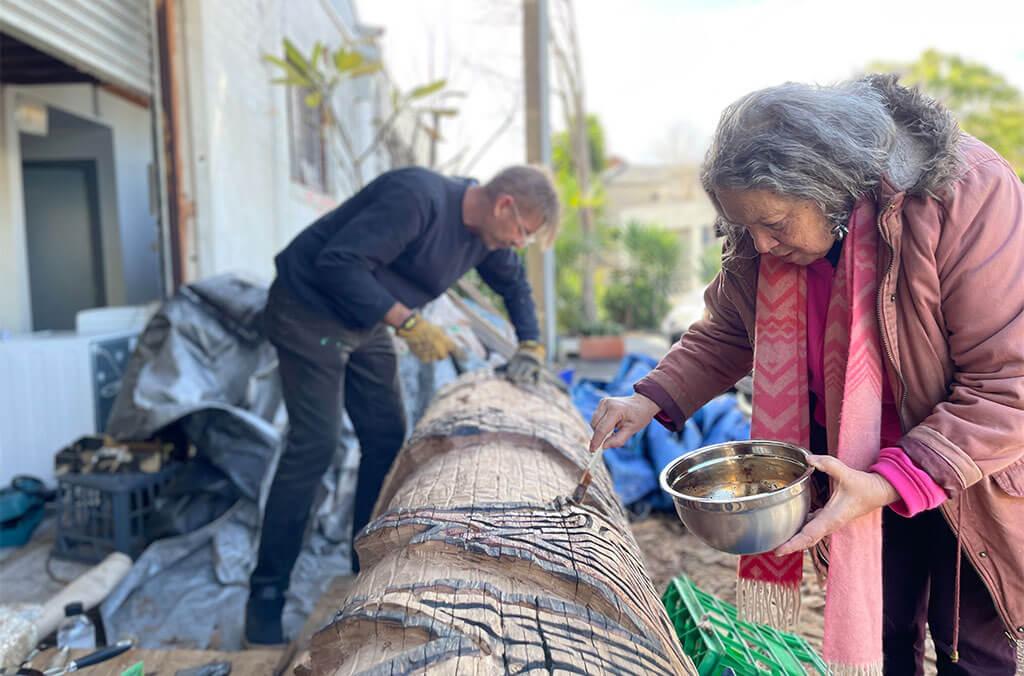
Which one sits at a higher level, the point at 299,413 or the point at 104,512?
the point at 299,413

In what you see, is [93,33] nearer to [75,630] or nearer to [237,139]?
[237,139]

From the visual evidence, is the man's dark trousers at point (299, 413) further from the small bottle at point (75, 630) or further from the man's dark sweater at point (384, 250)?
the small bottle at point (75, 630)

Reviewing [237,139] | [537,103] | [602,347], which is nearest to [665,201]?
[602,347]

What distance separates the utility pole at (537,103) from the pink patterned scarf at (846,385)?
14.9 feet

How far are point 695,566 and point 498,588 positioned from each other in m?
2.16

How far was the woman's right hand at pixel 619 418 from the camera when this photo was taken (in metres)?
1.81

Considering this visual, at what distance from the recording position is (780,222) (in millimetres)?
1442

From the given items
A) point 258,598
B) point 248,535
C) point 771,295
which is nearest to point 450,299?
point 248,535

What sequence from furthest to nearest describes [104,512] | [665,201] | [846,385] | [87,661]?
[665,201]
[104,512]
[87,661]
[846,385]

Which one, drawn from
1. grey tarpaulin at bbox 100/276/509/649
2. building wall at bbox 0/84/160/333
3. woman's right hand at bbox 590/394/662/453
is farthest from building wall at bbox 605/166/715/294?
woman's right hand at bbox 590/394/662/453

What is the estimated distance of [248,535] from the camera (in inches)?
138

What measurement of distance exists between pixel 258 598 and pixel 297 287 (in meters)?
1.11

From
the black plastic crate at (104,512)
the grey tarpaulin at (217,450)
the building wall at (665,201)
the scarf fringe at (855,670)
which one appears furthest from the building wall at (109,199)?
the building wall at (665,201)

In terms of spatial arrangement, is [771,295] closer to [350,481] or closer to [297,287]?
[297,287]
